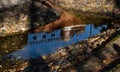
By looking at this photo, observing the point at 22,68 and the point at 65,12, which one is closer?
the point at 22,68

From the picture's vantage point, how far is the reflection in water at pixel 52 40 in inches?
572

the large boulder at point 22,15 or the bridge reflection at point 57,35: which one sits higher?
the large boulder at point 22,15

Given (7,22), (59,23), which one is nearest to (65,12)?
(59,23)

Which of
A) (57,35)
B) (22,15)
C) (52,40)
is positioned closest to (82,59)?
(52,40)

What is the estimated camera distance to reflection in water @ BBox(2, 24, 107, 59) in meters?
14.5

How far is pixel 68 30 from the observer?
1864cm

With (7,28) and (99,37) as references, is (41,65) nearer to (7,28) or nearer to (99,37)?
(99,37)

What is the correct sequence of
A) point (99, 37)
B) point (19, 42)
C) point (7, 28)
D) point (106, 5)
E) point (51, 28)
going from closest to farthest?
point (99, 37)
point (19, 42)
point (7, 28)
point (51, 28)
point (106, 5)

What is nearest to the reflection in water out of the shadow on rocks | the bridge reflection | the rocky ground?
the bridge reflection

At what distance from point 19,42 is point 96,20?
6766 mm

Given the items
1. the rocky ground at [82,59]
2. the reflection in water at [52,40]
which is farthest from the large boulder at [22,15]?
the rocky ground at [82,59]

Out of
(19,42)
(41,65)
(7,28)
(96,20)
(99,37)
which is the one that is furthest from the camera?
(96,20)

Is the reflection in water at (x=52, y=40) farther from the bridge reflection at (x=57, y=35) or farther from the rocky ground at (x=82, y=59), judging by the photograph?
the rocky ground at (x=82, y=59)

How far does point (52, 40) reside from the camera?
16422 mm
